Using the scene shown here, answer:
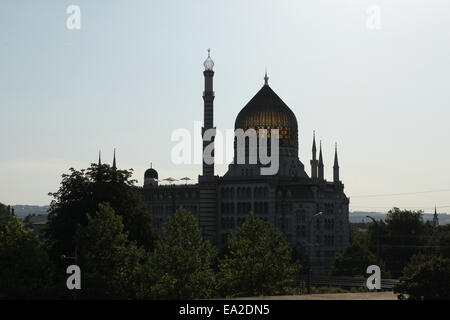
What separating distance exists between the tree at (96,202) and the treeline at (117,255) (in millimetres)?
87

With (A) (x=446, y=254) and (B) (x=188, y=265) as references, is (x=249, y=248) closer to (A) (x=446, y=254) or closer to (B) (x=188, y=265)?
(B) (x=188, y=265)

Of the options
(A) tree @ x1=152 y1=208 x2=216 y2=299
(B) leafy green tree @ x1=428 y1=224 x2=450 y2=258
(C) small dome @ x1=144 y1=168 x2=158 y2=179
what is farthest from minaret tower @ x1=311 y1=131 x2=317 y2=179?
(A) tree @ x1=152 y1=208 x2=216 y2=299

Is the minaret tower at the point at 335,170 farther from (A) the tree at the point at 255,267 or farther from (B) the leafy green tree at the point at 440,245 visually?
(A) the tree at the point at 255,267

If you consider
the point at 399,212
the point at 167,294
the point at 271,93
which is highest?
the point at 271,93

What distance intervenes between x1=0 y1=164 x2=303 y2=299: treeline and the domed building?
57.8 m

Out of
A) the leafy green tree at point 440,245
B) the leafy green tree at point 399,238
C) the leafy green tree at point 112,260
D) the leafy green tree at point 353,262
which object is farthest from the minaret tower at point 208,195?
the leafy green tree at point 112,260

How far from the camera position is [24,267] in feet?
210

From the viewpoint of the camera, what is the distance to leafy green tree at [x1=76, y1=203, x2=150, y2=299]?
6400cm

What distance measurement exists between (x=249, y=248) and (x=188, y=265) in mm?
10088

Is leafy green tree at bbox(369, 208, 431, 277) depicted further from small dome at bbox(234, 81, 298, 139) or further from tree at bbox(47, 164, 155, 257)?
tree at bbox(47, 164, 155, 257)

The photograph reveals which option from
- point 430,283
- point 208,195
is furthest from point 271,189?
point 430,283

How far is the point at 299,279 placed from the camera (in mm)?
102688

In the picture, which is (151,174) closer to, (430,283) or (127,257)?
(127,257)
